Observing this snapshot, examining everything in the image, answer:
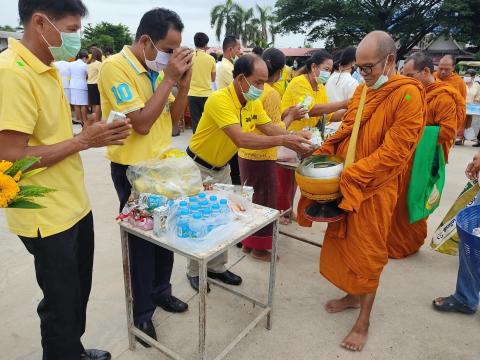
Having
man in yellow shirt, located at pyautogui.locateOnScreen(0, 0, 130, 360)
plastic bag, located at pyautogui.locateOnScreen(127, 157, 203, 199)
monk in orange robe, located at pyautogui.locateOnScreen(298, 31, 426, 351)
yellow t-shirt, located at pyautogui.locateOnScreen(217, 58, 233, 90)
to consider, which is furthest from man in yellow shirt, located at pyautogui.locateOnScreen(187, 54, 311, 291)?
yellow t-shirt, located at pyautogui.locateOnScreen(217, 58, 233, 90)

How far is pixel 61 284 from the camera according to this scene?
5.46 ft

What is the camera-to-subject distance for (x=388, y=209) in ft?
7.15

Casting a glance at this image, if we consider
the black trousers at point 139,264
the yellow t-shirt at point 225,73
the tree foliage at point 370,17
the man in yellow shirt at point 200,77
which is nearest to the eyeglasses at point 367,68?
the black trousers at point 139,264

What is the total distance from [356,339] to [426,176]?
1622mm

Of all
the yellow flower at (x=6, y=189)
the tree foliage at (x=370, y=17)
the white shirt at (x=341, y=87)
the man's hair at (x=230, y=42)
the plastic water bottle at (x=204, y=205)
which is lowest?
the plastic water bottle at (x=204, y=205)

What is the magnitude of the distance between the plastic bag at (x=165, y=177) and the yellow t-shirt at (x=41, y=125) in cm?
27

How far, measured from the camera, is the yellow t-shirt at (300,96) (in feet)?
11.8

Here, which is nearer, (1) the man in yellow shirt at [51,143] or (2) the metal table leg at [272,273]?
(1) the man in yellow shirt at [51,143]

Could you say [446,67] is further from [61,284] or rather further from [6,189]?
[6,189]

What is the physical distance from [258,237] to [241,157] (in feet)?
2.42

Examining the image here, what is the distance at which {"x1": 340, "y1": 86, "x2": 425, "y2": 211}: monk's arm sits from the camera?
1.96m

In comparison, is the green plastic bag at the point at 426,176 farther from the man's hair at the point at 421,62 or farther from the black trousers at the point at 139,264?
the black trousers at the point at 139,264

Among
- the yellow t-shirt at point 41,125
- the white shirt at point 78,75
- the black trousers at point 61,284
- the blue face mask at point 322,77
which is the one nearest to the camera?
the yellow t-shirt at point 41,125

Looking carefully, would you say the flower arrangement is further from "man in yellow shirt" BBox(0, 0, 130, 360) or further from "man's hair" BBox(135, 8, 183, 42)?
"man's hair" BBox(135, 8, 183, 42)
